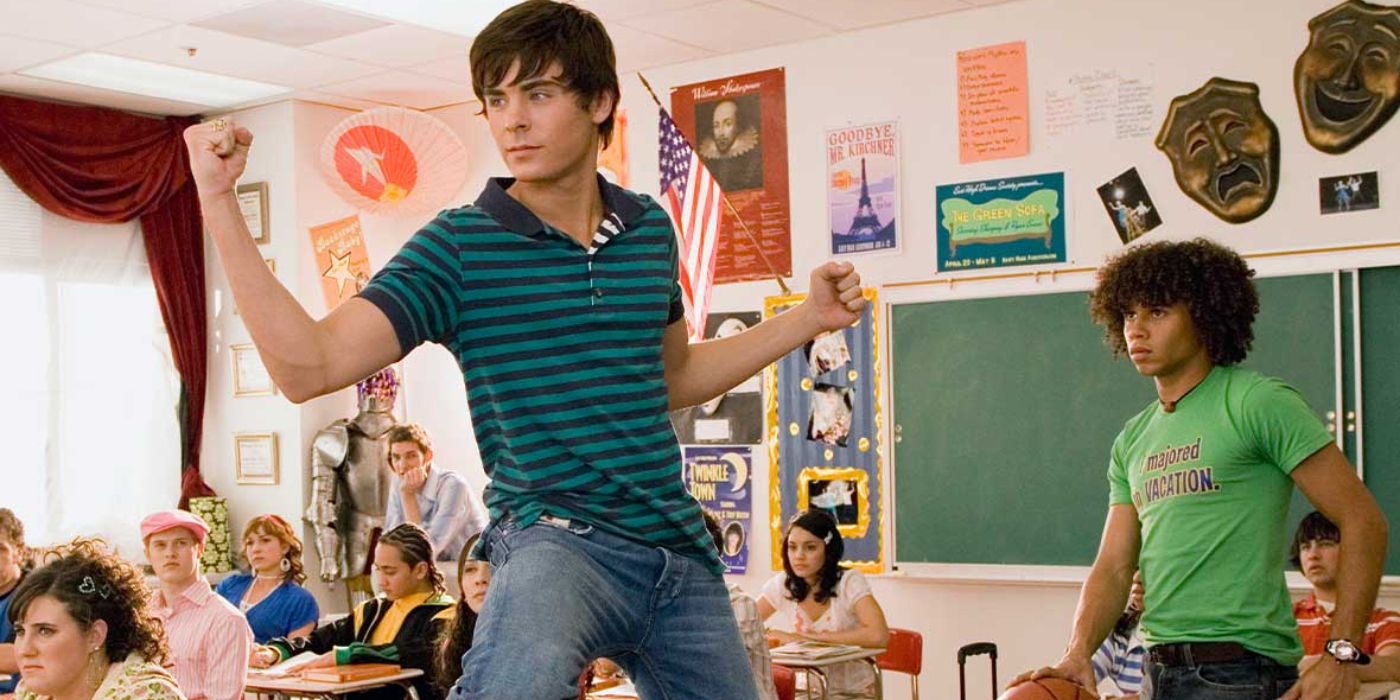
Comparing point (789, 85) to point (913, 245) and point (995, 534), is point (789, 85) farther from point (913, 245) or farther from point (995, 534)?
point (995, 534)

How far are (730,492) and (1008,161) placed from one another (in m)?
2.10

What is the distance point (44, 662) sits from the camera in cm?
404

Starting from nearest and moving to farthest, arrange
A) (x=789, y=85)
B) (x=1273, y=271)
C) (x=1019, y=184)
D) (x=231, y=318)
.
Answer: (x=1273, y=271) < (x=1019, y=184) < (x=789, y=85) < (x=231, y=318)

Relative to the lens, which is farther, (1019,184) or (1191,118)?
(1019,184)

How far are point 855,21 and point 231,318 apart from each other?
4104 mm

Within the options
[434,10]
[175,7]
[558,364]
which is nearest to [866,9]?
[434,10]

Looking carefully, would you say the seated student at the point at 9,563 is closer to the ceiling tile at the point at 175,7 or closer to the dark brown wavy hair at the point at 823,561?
the ceiling tile at the point at 175,7

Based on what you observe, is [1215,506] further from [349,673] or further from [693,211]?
[693,211]

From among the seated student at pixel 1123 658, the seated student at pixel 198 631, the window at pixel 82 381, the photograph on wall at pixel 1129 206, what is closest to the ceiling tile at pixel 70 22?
the window at pixel 82 381

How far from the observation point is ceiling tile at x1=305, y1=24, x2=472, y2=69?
24.6 feet

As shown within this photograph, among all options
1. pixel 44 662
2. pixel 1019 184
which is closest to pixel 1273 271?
pixel 1019 184

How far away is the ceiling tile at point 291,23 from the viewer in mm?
7090

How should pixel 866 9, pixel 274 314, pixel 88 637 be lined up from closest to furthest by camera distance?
pixel 274 314, pixel 88 637, pixel 866 9

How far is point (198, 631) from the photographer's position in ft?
18.9
